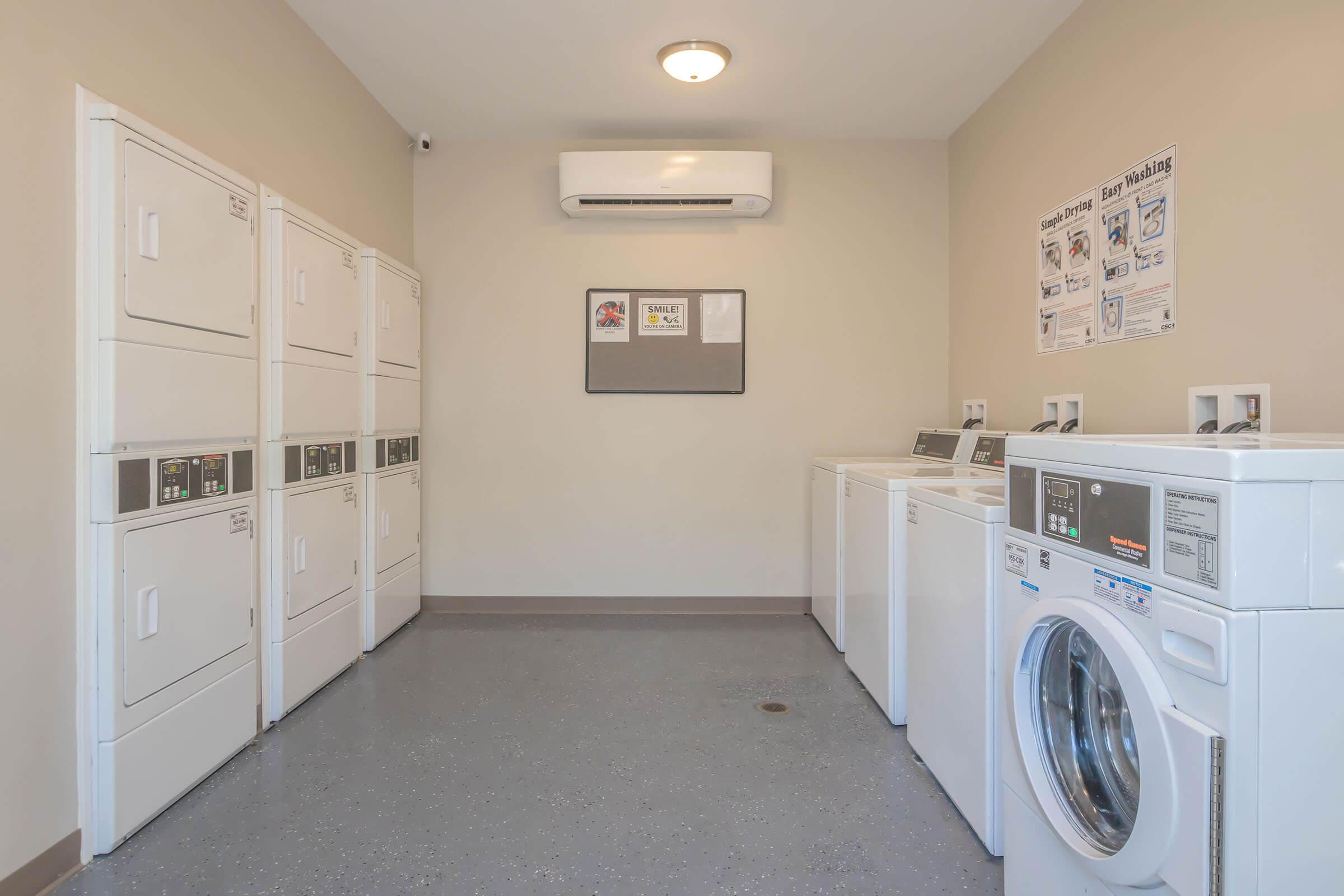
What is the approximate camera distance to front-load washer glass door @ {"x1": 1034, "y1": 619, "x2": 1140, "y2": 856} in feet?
3.89

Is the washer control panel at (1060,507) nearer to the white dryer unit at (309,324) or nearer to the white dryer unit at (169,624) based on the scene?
the white dryer unit at (169,624)

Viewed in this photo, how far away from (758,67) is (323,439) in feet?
8.16

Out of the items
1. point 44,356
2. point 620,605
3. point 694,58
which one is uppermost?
point 694,58

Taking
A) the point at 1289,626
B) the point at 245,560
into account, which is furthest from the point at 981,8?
the point at 245,560

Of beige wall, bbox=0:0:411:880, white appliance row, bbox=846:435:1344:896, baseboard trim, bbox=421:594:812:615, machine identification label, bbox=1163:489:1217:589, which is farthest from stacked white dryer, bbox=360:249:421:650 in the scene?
machine identification label, bbox=1163:489:1217:589

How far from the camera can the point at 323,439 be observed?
2.58 m

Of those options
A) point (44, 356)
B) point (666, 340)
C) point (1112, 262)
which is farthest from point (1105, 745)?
point (666, 340)

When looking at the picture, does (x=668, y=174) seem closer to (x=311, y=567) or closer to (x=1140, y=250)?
(x=1140, y=250)

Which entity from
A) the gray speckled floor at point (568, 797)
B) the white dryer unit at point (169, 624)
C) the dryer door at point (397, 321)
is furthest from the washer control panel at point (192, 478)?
A: the dryer door at point (397, 321)

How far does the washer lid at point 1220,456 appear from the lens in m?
0.90

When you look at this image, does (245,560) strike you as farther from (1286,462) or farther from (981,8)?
(981,8)

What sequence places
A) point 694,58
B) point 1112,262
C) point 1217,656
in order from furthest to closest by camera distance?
point 694,58 → point 1112,262 → point 1217,656

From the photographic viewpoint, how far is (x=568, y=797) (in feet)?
6.23

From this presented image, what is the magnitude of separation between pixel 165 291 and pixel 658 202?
234cm
